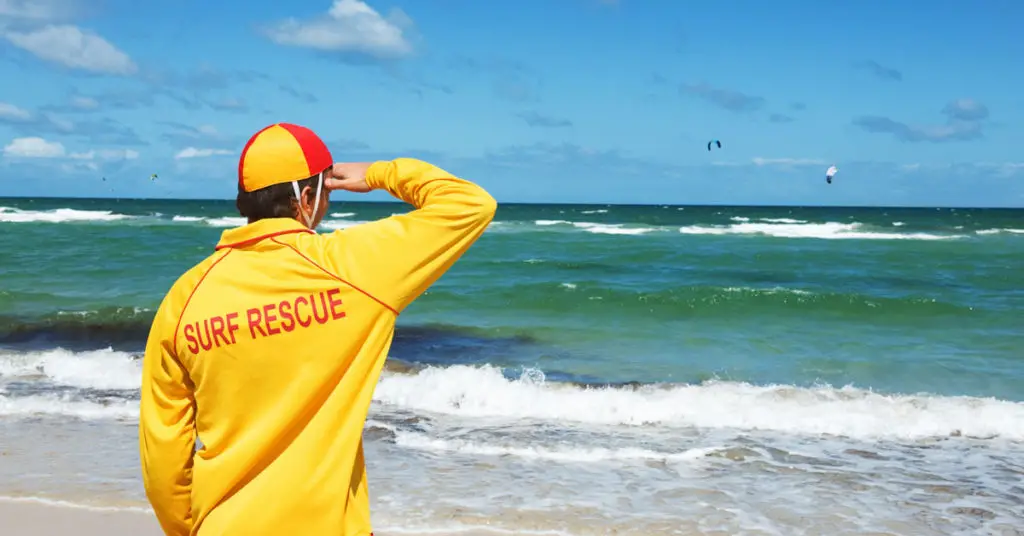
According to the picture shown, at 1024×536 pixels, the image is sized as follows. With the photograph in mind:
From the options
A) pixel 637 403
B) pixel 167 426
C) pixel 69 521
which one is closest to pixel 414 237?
pixel 167 426

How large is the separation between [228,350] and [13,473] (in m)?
5.51

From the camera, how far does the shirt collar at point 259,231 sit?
5.12 ft

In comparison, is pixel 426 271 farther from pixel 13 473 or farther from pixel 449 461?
pixel 13 473

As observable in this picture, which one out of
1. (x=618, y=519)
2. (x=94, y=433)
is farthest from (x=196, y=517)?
(x=94, y=433)

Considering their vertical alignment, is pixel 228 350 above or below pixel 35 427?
above

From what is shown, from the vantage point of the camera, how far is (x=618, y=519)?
527cm

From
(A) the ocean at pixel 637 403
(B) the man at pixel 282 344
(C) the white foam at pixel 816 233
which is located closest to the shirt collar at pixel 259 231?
(B) the man at pixel 282 344

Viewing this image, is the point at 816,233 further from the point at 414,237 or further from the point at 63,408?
the point at 414,237

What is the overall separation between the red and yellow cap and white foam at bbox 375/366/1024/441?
22.8ft

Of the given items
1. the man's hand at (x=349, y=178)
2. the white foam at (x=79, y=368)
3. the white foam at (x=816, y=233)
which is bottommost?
the white foam at (x=79, y=368)

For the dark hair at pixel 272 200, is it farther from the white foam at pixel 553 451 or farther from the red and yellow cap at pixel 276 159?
the white foam at pixel 553 451

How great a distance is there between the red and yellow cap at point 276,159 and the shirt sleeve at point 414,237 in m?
0.15

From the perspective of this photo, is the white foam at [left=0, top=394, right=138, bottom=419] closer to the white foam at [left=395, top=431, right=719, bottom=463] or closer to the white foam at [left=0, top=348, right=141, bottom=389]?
the white foam at [left=0, top=348, right=141, bottom=389]

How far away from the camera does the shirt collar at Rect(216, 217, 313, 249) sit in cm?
156
